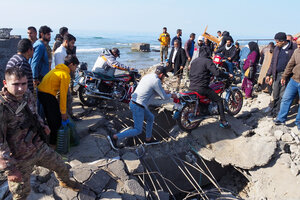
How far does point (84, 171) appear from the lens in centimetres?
360

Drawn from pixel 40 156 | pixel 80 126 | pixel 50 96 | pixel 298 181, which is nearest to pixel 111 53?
pixel 80 126

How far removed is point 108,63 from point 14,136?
3802 millimetres

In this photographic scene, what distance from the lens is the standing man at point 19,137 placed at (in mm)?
2312

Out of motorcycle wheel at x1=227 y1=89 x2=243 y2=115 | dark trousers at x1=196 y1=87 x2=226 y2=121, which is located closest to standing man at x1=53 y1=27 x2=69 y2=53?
dark trousers at x1=196 y1=87 x2=226 y2=121

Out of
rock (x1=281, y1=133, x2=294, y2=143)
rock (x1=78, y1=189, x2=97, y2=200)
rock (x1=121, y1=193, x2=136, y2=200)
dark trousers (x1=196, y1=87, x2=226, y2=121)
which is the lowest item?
rock (x1=121, y1=193, x2=136, y2=200)

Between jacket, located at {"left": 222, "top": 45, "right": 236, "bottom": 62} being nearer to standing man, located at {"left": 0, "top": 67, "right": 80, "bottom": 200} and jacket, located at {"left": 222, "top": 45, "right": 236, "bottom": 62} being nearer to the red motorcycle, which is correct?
the red motorcycle

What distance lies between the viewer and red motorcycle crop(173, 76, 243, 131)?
496 centimetres

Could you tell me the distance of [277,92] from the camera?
19.2 ft

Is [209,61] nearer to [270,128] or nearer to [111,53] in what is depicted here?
[270,128]

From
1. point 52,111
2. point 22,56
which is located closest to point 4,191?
point 52,111

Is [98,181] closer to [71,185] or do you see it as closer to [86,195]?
[86,195]

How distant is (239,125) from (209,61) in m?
1.86

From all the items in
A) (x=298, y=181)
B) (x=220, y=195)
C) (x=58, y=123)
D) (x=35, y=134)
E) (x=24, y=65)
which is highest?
(x=24, y=65)

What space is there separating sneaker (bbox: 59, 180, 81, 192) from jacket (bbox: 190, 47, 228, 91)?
307cm
